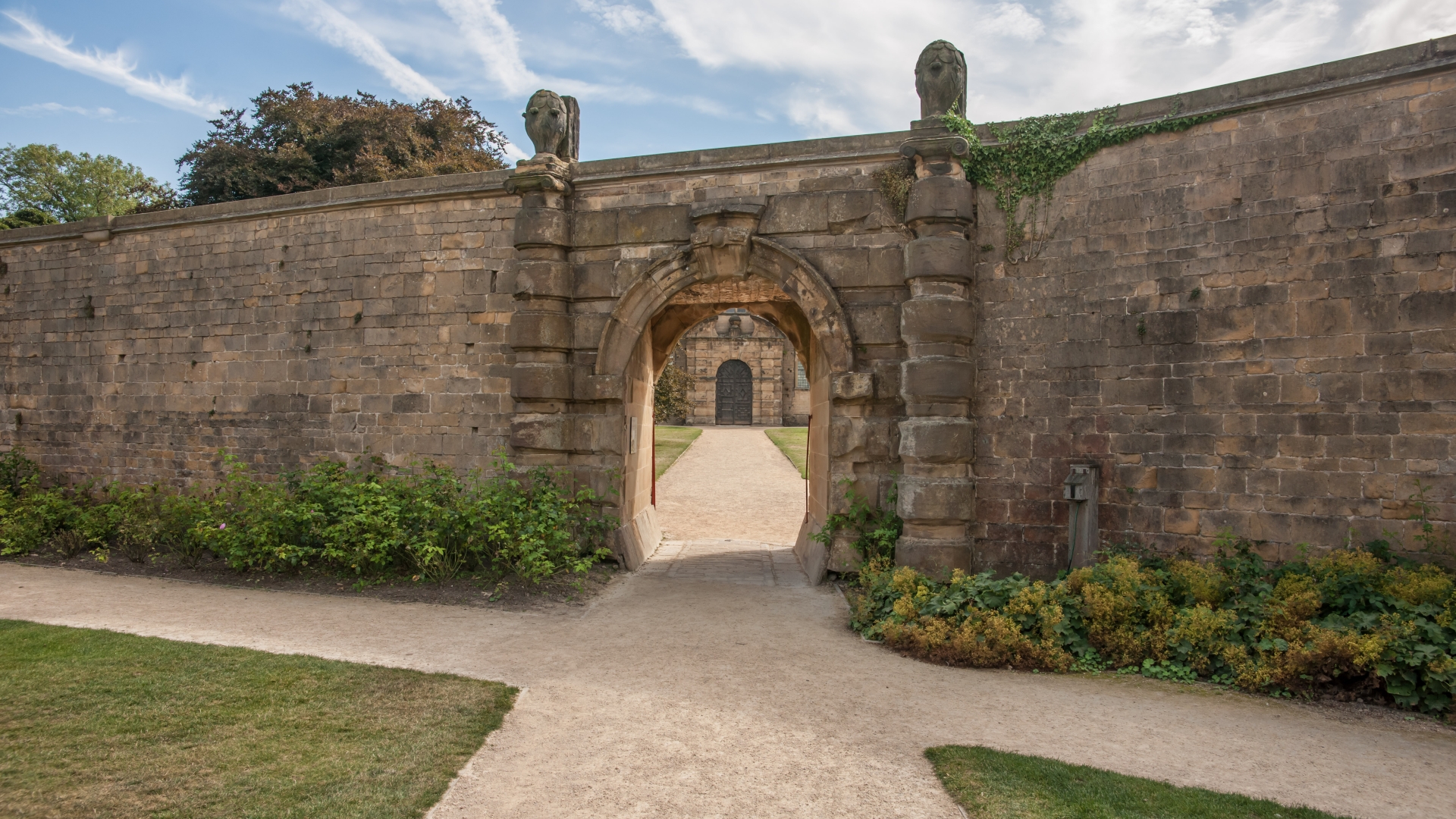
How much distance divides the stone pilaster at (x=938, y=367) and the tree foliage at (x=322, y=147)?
1331cm

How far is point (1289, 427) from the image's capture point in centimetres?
672

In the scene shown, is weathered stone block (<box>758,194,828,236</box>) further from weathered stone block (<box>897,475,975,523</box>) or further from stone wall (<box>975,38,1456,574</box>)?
weathered stone block (<box>897,475,975,523</box>)

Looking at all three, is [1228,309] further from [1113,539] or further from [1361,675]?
[1361,675]

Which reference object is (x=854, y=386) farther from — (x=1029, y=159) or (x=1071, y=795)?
(x=1071, y=795)

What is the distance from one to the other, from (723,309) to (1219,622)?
6722 mm

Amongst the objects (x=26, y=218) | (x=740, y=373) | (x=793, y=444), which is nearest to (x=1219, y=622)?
(x=793, y=444)

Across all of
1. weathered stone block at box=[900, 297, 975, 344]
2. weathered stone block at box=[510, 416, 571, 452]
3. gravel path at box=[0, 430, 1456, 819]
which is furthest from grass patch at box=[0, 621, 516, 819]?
weathered stone block at box=[900, 297, 975, 344]

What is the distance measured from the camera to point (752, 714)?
488 cm

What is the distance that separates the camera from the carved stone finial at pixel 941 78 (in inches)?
316

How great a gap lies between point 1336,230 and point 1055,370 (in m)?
2.39

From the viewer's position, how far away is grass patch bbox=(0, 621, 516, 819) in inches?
144

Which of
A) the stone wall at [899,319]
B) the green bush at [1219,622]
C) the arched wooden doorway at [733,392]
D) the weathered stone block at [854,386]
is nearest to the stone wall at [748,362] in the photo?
the arched wooden doorway at [733,392]

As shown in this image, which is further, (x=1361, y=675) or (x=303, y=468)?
(x=303, y=468)

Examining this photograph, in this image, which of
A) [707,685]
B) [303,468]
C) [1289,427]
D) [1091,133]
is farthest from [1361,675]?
[303,468]
